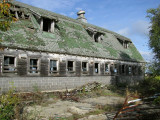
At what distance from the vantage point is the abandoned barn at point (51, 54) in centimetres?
1208

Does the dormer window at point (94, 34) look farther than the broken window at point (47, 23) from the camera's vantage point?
Yes

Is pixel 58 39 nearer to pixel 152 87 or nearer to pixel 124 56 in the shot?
pixel 152 87

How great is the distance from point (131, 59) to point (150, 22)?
1080cm

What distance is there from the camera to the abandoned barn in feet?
39.6

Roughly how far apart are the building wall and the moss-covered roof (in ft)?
1.94

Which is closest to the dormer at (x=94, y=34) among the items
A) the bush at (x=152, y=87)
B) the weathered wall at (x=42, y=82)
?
the weathered wall at (x=42, y=82)

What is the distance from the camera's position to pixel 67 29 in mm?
18688

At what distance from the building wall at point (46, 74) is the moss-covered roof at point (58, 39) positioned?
1.94 feet

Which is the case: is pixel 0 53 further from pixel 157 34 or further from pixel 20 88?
pixel 157 34

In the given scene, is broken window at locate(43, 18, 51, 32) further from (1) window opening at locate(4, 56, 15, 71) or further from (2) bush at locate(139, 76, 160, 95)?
(2) bush at locate(139, 76, 160, 95)

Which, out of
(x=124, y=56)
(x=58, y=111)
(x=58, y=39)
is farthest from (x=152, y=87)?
(x=58, y=39)

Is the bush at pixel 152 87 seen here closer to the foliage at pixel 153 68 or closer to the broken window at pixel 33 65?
the foliage at pixel 153 68

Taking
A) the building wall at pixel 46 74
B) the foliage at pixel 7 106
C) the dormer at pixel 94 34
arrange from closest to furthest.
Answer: the foliage at pixel 7 106, the building wall at pixel 46 74, the dormer at pixel 94 34

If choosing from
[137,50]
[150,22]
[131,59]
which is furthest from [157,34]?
[137,50]
